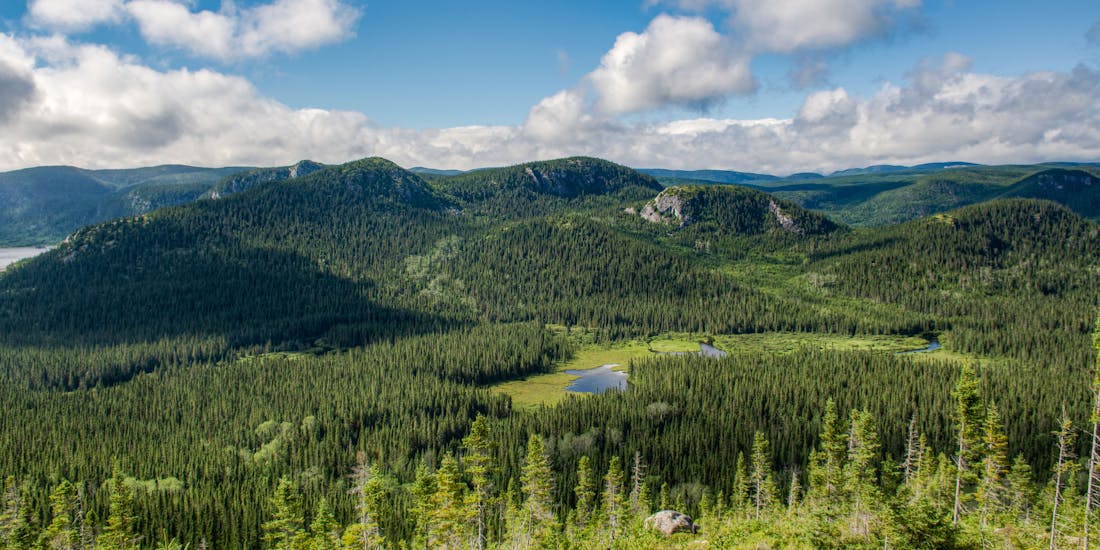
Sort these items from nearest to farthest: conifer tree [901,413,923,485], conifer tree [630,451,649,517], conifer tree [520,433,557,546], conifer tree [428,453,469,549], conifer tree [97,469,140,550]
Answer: conifer tree [428,453,469,549], conifer tree [97,469,140,550], conifer tree [520,433,557,546], conifer tree [901,413,923,485], conifer tree [630,451,649,517]

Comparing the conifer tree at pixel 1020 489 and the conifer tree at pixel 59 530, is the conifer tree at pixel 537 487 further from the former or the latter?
the conifer tree at pixel 1020 489

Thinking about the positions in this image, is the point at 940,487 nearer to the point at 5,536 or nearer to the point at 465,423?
the point at 465,423

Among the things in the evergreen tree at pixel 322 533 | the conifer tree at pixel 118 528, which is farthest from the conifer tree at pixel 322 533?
the conifer tree at pixel 118 528

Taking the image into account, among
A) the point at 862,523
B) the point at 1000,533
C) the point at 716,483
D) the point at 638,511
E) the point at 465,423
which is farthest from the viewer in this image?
the point at 465,423

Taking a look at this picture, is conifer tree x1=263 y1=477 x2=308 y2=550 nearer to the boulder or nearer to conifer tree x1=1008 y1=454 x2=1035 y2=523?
the boulder

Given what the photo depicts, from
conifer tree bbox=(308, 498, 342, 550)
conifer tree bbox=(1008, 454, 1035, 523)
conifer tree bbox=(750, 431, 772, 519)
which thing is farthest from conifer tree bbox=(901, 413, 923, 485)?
conifer tree bbox=(308, 498, 342, 550)

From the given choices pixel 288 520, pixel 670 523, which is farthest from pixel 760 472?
pixel 288 520

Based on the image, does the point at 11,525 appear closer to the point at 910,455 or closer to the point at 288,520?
the point at 288,520

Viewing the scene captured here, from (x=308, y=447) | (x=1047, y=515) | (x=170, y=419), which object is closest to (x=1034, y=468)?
(x=1047, y=515)
